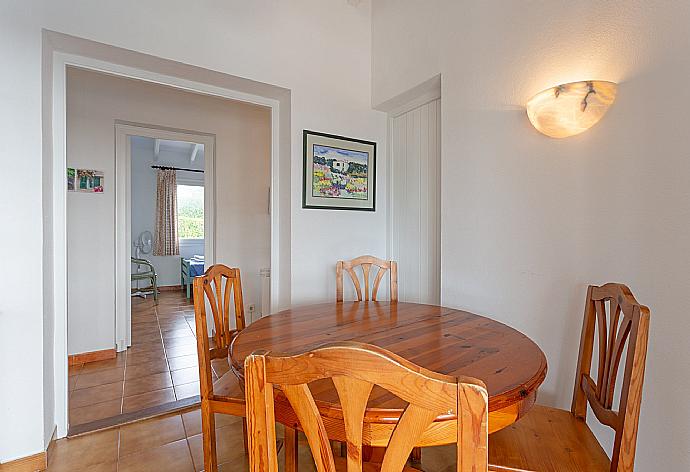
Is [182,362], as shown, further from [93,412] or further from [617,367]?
[617,367]

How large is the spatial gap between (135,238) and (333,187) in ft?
18.7

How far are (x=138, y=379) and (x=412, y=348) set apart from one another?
2.54 meters

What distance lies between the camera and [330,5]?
277cm

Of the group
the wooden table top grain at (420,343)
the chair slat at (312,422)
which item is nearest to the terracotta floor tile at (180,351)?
the wooden table top grain at (420,343)

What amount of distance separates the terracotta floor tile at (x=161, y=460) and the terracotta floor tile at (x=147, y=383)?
790mm

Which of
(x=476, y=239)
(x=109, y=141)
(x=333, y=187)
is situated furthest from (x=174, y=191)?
(x=476, y=239)

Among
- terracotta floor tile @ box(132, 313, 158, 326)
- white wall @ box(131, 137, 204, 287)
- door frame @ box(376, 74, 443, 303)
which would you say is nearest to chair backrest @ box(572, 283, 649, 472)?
door frame @ box(376, 74, 443, 303)

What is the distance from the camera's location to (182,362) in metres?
3.11

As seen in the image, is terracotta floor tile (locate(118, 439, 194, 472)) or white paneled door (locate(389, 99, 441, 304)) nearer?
terracotta floor tile (locate(118, 439, 194, 472))

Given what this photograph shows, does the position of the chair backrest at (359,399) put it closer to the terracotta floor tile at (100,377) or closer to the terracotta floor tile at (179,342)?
the terracotta floor tile at (100,377)

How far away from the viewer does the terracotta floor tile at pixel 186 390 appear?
96.6 inches

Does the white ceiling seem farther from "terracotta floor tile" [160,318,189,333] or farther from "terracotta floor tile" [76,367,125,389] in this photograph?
"terracotta floor tile" [76,367,125,389]

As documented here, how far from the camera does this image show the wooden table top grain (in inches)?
34.1

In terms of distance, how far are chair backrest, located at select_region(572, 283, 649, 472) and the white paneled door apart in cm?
130
